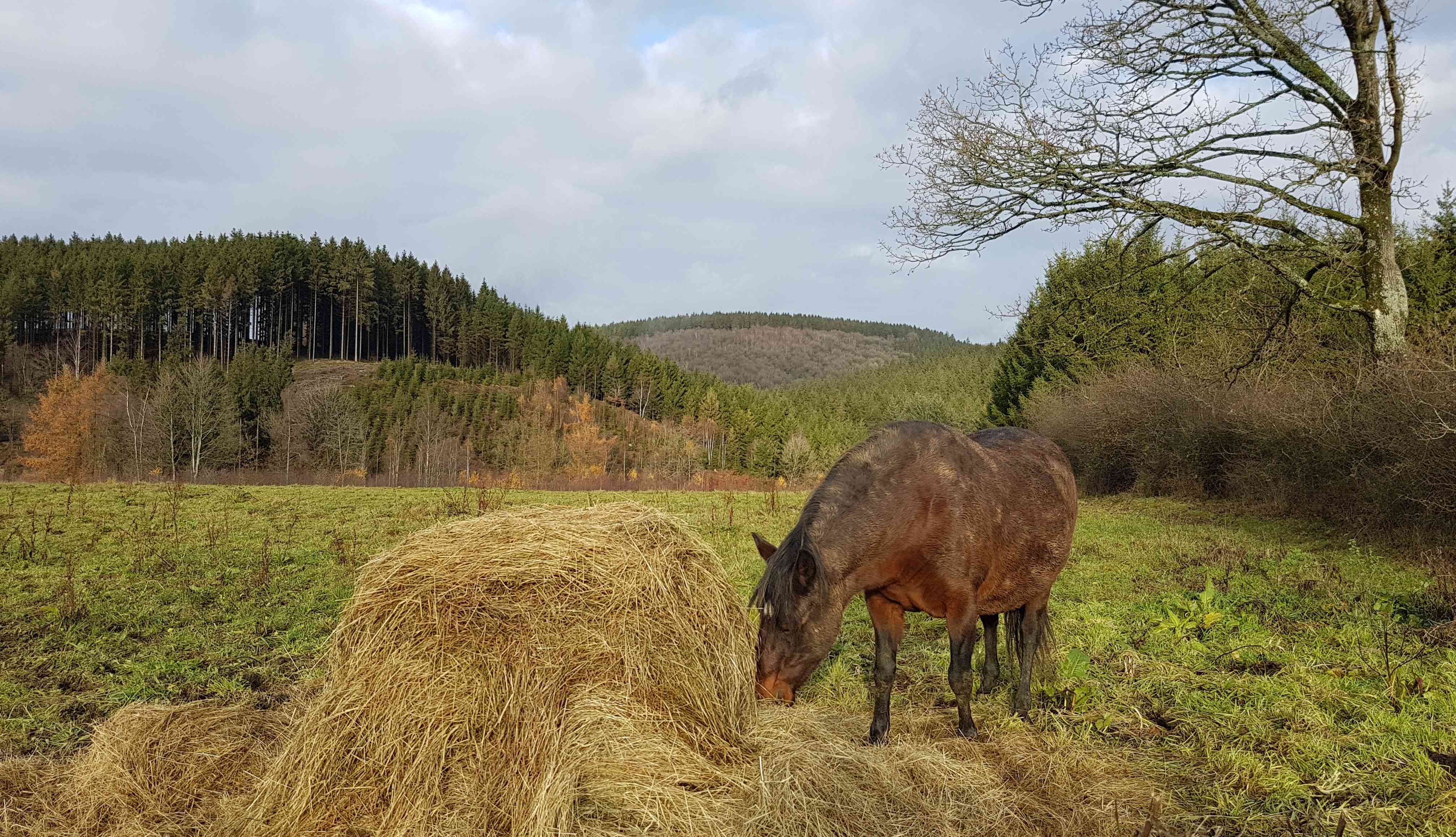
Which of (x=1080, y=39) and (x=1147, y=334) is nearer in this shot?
(x=1080, y=39)

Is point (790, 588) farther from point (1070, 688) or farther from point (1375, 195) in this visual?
point (1375, 195)

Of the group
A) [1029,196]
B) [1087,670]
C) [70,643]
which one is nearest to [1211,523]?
[1029,196]

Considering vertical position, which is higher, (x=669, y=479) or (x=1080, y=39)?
(x=1080, y=39)

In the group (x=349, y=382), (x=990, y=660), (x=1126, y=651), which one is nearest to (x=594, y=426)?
(x=349, y=382)

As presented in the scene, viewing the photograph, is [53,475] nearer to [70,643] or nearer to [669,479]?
[669,479]

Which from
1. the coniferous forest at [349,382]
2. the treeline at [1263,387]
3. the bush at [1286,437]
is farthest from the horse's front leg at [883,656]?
the coniferous forest at [349,382]

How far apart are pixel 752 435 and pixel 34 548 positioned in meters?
71.9

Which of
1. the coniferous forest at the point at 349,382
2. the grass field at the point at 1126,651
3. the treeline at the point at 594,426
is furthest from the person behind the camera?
the treeline at the point at 594,426

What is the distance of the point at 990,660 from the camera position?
568 cm

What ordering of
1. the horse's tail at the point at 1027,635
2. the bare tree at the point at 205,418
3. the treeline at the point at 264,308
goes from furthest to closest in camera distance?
the treeline at the point at 264,308, the bare tree at the point at 205,418, the horse's tail at the point at 1027,635

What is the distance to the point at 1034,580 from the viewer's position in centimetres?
548

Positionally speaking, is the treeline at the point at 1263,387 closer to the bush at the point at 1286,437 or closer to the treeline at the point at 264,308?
the bush at the point at 1286,437

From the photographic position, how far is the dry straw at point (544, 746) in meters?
3.34

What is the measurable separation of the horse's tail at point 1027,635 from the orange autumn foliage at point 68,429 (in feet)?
165
